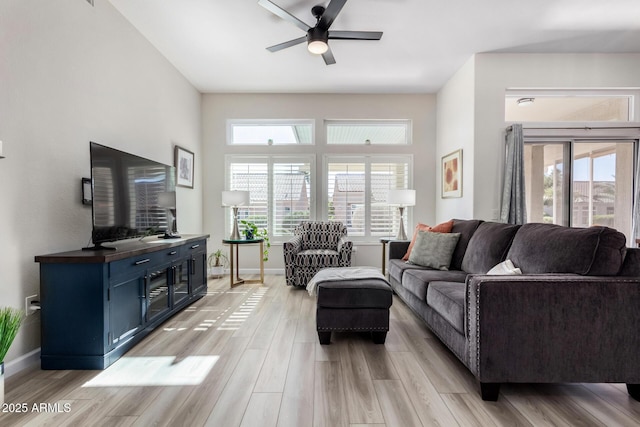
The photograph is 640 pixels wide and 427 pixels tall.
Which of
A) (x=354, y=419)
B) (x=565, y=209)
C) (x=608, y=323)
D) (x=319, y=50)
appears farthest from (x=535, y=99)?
(x=354, y=419)

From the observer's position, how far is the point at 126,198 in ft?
8.25

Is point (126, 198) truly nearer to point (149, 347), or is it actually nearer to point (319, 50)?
point (149, 347)

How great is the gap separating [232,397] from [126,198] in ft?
6.03

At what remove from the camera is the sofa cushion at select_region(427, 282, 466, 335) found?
6.31ft

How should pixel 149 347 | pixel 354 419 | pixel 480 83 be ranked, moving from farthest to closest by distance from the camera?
pixel 480 83 → pixel 149 347 → pixel 354 419

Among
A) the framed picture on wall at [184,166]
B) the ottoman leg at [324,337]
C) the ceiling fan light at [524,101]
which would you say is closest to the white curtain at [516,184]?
the ceiling fan light at [524,101]

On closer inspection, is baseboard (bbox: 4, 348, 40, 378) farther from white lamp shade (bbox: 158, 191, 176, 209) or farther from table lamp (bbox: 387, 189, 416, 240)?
table lamp (bbox: 387, 189, 416, 240)

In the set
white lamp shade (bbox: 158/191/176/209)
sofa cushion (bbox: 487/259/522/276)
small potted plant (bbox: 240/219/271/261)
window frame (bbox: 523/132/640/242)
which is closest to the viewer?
sofa cushion (bbox: 487/259/522/276)

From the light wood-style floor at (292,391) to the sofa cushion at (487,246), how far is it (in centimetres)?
84

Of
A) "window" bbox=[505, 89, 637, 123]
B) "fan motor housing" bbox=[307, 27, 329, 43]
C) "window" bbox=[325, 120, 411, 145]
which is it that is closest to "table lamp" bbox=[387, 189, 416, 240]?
"window" bbox=[325, 120, 411, 145]

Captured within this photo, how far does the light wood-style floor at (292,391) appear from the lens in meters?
1.54

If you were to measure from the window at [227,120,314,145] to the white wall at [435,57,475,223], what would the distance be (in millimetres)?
2147

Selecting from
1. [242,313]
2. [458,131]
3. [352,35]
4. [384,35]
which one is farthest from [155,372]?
[458,131]

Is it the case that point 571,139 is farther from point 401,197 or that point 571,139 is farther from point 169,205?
point 169,205
